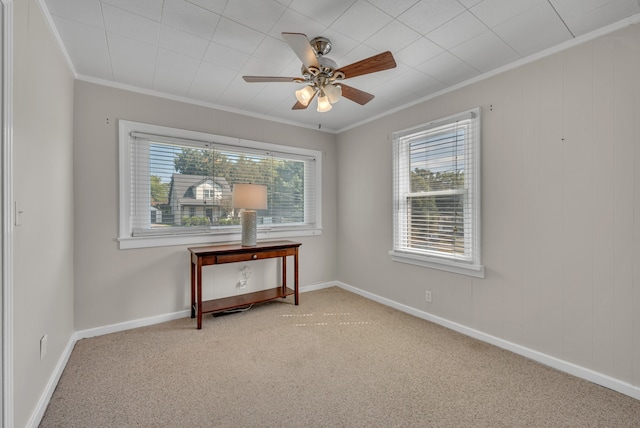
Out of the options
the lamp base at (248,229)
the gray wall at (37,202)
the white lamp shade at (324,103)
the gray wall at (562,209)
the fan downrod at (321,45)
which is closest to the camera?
the gray wall at (37,202)

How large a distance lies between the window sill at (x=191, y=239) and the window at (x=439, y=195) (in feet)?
4.72

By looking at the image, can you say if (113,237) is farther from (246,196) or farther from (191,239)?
(246,196)

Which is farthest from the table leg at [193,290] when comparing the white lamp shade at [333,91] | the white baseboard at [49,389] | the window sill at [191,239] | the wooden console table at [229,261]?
the white lamp shade at [333,91]

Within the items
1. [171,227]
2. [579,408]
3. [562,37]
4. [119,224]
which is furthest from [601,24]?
[119,224]

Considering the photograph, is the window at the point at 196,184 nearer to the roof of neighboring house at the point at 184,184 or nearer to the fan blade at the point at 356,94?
the roof of neighboring house at the point at 184,184

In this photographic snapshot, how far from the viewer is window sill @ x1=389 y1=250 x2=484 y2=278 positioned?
8.39 ft

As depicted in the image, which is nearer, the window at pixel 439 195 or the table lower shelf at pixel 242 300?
the window at pixel 439 195

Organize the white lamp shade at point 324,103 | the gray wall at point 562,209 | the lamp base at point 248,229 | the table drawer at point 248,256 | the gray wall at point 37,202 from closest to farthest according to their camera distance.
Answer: the gray wall at point 37,202, the gray wall at point 562,209, the white lamp shade at point 324,103, the table drawer at point 248,256, the lamp base at point 248,229

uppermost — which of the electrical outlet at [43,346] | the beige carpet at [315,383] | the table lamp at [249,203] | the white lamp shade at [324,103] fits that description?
the white lamp shade at [324,103]

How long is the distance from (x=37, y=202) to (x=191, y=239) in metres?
1.53

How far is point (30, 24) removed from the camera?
1521mm

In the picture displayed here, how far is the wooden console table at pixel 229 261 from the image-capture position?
2771 millimetres

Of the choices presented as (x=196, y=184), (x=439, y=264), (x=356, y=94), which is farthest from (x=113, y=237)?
(x=439, y=264)

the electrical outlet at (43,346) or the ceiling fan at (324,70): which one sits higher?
the ceiling fan at (324,70)
